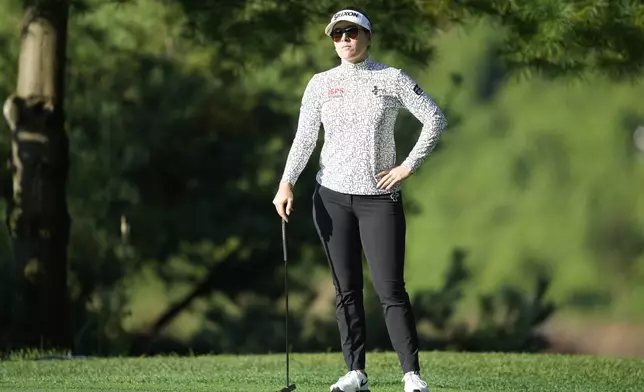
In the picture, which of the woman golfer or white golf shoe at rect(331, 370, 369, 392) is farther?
white golf shoe at rect(331, 370, 369, 392)

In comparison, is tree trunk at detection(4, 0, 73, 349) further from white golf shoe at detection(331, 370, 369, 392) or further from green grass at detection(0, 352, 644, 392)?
white golf shoe at detection(331, 370, 369, 392)

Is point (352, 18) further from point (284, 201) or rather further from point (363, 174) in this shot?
point (284, 201)

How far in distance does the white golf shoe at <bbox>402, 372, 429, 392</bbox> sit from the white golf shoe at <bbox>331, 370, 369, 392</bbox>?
0.25 meters

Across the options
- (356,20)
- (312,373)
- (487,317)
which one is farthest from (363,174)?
(487,317)

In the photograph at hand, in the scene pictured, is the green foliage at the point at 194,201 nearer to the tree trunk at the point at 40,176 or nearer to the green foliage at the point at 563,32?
the tree trunk at the point at 40,176

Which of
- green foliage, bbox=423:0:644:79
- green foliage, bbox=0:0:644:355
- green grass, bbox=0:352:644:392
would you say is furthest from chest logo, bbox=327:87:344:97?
green foliage, bbox=0:0:644:355

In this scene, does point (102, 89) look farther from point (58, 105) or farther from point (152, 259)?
point (58, 105)

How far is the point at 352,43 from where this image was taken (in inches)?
291

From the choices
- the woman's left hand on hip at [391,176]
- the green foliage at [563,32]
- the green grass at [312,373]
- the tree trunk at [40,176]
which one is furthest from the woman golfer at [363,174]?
the tree trunk at [40,176]

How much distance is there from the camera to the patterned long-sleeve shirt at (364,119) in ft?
24.2

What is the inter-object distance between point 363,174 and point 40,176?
315 inches

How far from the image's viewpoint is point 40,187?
1489 cm

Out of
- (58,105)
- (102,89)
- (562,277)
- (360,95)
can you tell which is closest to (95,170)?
(102,89)

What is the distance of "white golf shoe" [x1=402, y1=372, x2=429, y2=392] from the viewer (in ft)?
24.1
